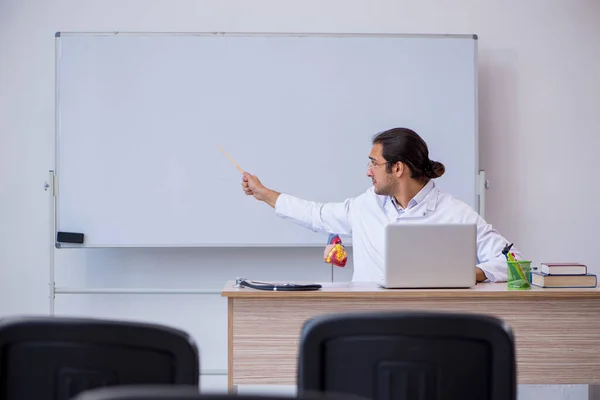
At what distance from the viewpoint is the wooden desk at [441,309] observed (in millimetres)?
2762

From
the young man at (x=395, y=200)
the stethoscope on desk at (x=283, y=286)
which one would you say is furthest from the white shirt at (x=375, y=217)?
the stethoscope on desk at (x=283, y=286)

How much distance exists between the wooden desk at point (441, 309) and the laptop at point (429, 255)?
54 mm

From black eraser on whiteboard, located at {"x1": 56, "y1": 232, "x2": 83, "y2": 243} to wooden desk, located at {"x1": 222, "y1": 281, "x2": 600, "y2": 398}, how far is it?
1.67 metres

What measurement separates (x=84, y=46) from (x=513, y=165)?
2596 millimetres

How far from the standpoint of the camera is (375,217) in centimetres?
356

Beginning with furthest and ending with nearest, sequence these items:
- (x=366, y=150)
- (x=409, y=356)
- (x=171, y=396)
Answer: (x=366, y=150)
(x=409, y=356)
(x=171, y=396)

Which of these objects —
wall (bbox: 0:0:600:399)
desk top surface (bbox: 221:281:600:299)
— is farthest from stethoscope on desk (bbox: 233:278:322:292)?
wall (bbox: 0:0:600:399)

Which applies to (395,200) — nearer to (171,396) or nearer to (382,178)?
(382,178)

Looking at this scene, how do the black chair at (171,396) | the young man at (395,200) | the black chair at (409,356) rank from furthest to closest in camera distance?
the young man at (395,200) < the black chair at (409,356) < the black chair at (171,396)

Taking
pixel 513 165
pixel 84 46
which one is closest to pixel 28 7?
pixel 84 46

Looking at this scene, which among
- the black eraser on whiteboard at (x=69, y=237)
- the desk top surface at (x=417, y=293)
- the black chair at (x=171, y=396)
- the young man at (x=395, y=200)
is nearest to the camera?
the black chair at (x=171, y=396)

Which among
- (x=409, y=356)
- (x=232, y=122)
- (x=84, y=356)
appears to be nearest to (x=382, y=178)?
(x=232, y=122)

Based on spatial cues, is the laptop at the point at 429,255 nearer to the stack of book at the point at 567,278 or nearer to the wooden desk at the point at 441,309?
the wooden desk at the point at 441,309

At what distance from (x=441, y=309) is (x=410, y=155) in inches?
37.7
